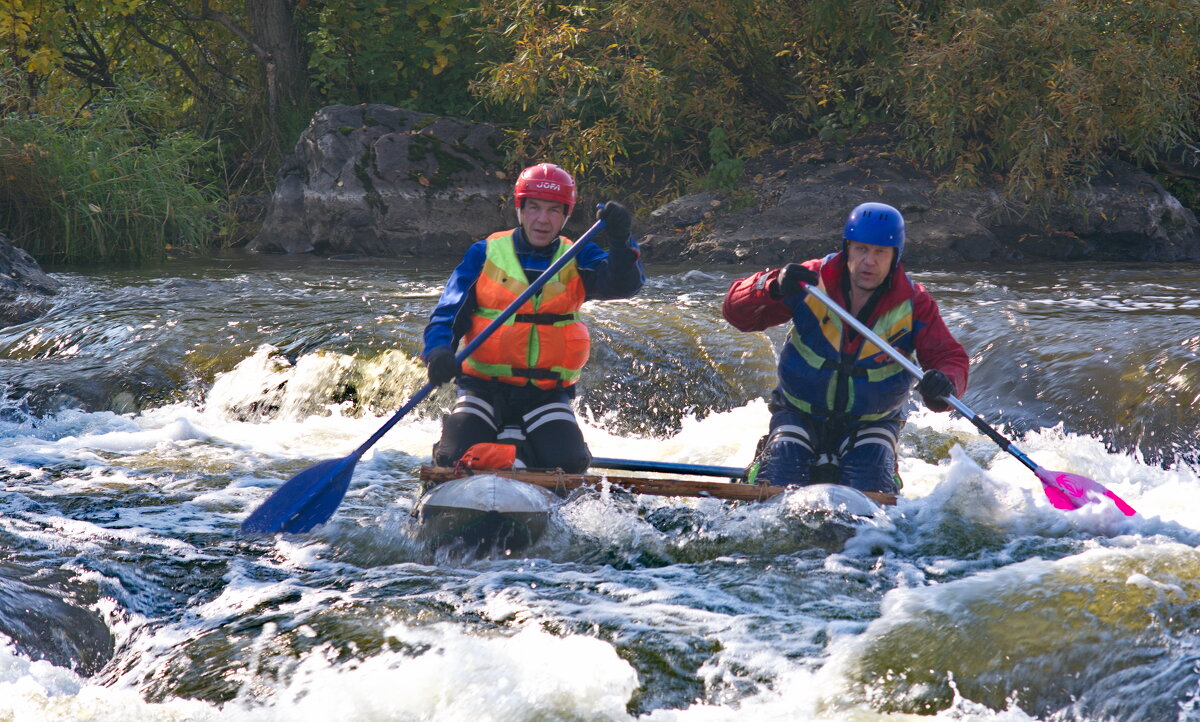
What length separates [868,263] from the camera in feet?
13.3

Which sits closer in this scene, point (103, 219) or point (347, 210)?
point (103, 219)

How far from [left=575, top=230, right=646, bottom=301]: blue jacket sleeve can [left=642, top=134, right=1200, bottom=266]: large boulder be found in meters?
6.34

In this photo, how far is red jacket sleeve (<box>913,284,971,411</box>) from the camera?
4039mm

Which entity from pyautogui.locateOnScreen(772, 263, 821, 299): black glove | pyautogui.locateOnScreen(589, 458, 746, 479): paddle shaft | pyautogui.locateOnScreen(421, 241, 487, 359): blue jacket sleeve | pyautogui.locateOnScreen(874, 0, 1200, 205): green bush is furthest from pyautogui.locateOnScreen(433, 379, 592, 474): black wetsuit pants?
pyautogui.locateOnScreen(874, 0, 1200, 205): green bush

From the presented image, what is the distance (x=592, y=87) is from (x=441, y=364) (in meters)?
8.91

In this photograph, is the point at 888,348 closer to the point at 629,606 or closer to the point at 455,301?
the point at 629,606

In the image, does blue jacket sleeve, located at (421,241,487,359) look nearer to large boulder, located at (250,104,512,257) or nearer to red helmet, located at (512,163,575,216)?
A: red helmet, located at (512,163,575,216)

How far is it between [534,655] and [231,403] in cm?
411

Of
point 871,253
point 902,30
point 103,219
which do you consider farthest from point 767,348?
point 103,219

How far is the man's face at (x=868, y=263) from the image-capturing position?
13.2ft

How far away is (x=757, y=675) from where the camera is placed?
2906 mm

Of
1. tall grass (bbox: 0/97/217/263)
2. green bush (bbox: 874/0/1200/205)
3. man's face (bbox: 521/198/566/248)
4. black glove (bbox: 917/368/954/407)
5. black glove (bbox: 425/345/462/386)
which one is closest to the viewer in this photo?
black glove (bbox: 917/368/954/407)

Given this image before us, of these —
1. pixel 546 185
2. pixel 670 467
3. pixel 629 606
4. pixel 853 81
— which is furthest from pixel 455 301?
pixel 853 81

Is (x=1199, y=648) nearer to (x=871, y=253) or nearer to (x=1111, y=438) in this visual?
(x=871, y=253)
